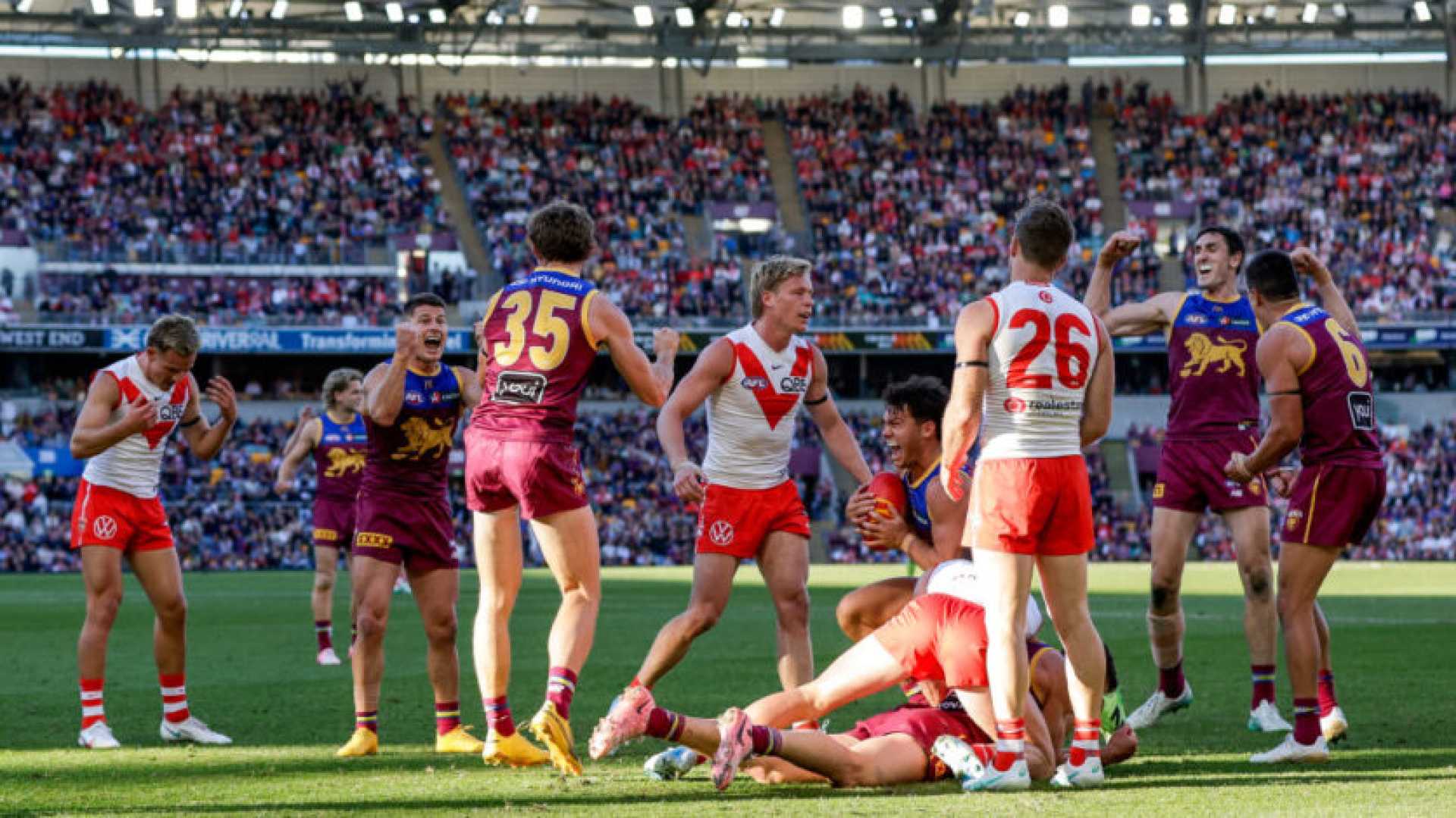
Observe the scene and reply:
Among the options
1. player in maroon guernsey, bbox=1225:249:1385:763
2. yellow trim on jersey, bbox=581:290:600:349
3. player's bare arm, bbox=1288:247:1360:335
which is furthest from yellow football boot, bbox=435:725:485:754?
player's bare arm, bbox=1288:247:1360:335

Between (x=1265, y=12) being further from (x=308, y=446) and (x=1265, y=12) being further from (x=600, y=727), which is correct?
(x=600, y=727)

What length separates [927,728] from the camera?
8188 millimetres

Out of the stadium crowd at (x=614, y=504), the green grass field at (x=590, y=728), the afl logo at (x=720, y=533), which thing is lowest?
the stadium crowd at (x=614, y=504)

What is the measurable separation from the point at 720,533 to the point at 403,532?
72.0 inches

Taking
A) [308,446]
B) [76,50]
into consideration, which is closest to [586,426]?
[76,50]

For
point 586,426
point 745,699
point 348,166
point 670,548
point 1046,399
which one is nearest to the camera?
point 1046,399

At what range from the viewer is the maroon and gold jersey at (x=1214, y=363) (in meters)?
11.3

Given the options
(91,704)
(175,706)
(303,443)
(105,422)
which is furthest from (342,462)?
(91,704)

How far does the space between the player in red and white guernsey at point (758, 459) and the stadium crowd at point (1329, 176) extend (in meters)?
43.8

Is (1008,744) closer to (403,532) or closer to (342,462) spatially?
(403,532)

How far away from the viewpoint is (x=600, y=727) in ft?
24.1

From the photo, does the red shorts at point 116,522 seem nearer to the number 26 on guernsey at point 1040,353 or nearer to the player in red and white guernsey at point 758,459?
the player in red and white guernsey at point 758,459

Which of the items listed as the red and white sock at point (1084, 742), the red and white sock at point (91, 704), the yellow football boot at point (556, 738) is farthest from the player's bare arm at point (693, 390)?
the red and white sock at point (91, 704)

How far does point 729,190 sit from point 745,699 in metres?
44.5
